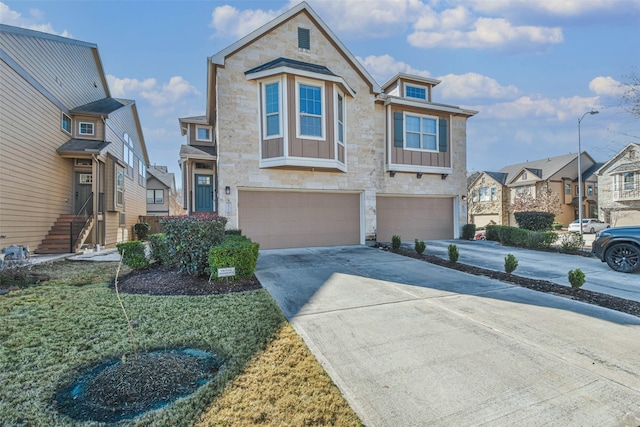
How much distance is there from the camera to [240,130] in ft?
32.4

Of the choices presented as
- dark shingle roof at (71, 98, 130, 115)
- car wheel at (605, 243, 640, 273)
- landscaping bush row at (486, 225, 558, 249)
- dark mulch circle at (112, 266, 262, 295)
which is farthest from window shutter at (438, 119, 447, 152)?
dark shingle roof at (71, 98, 130, 115)

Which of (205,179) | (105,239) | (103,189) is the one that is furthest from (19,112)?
(205,179)

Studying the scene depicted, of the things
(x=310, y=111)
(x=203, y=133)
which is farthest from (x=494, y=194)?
(x=203, y=133)

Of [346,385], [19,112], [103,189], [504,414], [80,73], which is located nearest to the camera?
[504,414]

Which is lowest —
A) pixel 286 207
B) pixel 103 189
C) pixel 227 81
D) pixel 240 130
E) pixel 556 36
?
pixel 286 207

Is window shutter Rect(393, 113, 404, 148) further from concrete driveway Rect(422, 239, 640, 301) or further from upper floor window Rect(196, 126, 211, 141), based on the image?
upper floor window Rect(196, 126, 211, 141)

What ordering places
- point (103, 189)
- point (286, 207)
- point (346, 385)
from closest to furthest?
1. point (346, 385)
2. point (286, 207)
3. point (103, 189)

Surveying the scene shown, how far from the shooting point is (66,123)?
12883 mm

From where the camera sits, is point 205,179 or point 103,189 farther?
point 205,179

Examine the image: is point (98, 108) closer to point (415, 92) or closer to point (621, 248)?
point (415, 92)

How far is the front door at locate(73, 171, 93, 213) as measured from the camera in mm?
12930

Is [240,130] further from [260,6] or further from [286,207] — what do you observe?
[260,6]

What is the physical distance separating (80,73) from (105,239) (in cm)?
812

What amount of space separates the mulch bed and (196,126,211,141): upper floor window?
13790 millimetres
